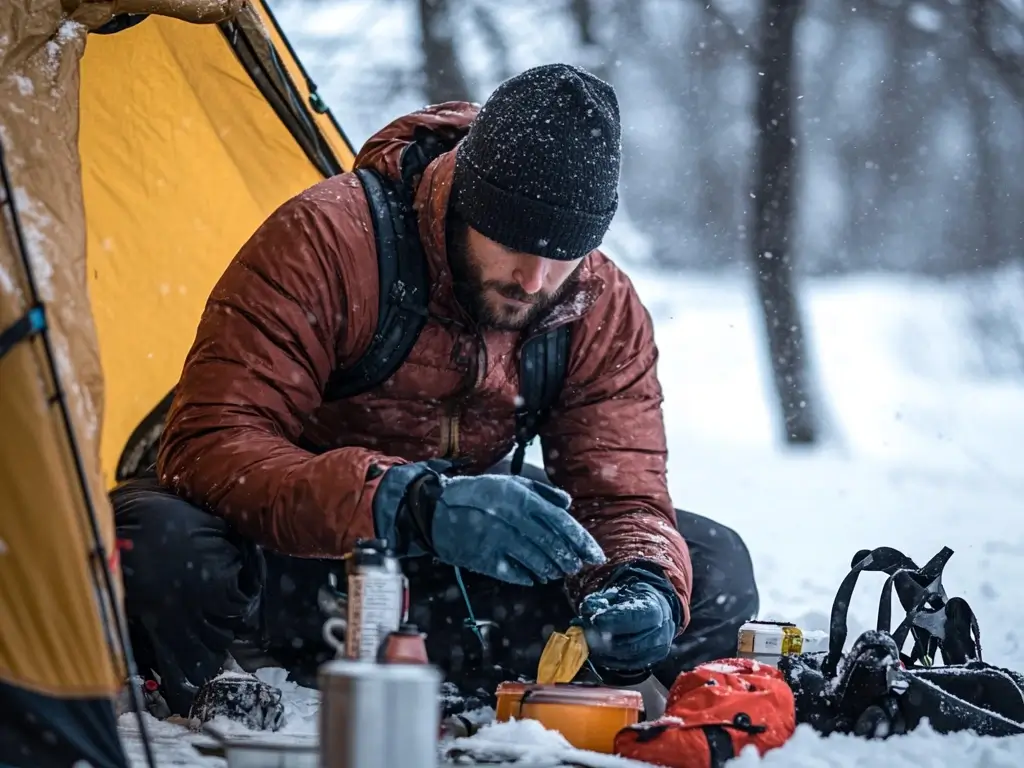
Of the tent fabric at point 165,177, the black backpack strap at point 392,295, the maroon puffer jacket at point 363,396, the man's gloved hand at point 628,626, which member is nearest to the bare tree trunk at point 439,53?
the tent fabric at point 165,177

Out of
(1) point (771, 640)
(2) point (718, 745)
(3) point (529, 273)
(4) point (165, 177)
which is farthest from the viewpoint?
(4) point (165, 177)

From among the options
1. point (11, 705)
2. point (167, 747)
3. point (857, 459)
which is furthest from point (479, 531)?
point (857, 459)

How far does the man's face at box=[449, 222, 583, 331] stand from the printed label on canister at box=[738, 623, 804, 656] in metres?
0.75

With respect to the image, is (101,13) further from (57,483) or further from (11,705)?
(11,705)

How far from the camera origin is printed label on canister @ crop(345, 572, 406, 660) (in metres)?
1.60

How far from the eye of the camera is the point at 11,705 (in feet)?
5.22

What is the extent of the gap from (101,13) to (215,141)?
1559 millimetres

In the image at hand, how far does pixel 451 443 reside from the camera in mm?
2641

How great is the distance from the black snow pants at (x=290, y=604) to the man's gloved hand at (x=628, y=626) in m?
0.17

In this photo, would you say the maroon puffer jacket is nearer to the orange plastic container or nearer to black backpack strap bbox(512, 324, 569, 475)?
black backpack strap bbox(512, 324, 569, 475)

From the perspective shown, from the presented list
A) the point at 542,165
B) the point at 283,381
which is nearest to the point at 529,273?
the point at 542,165

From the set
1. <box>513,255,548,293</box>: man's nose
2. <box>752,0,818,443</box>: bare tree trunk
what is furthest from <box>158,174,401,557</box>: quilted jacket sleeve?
<box>752,0,818,443</box>: bare tree trunk

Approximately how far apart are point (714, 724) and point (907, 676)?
15.7 inches

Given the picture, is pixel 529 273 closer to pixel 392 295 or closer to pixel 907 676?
pixel 392 295
